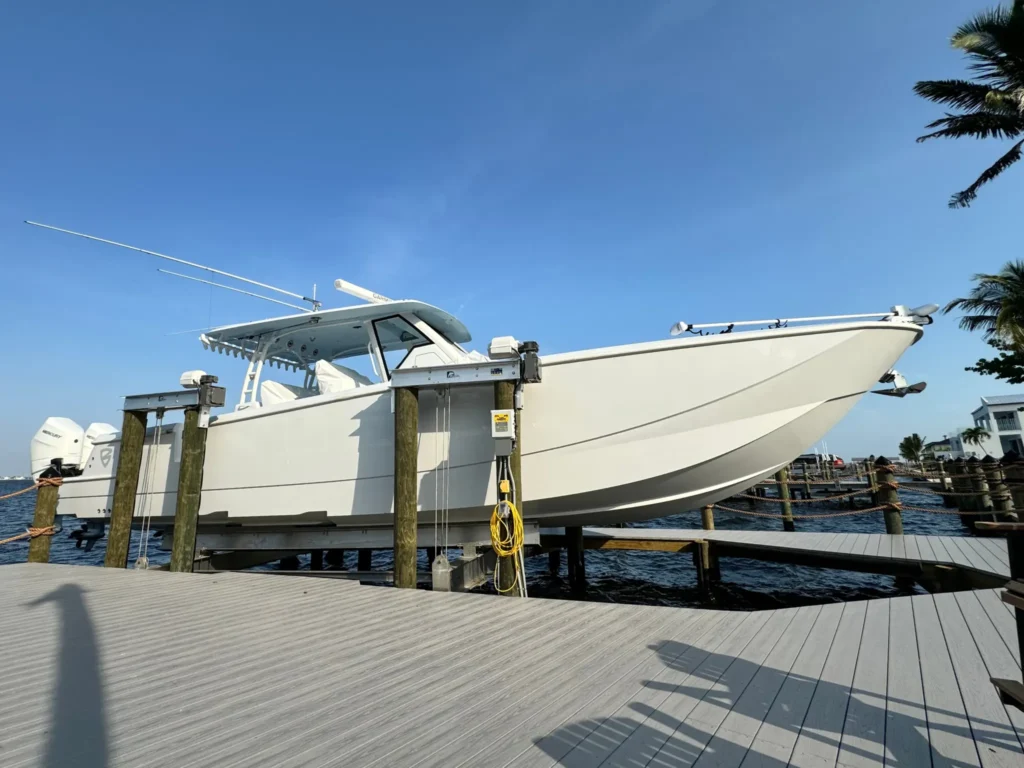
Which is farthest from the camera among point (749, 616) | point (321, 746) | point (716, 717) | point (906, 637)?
point (749, 616)

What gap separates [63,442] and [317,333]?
4618 millimetres

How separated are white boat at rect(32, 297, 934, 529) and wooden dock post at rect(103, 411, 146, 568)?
2.91 feet

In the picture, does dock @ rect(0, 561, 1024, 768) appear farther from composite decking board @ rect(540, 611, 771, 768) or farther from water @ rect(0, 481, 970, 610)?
water @ rect(0, 481, 970, 610)

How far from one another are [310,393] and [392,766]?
247 inches


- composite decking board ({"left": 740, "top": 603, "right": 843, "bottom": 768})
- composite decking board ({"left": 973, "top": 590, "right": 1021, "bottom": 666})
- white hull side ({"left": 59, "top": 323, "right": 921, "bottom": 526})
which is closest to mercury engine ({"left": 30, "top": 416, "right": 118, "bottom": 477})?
white hull side ({"left": 59, "top": 323, "right": 921, "bottom": 526})

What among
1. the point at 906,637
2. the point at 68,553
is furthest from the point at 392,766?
the point at 68,553

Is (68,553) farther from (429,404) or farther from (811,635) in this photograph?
(811,635)

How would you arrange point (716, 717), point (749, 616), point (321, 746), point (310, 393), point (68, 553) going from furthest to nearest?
point (68, 553)
point (310, 393)
point (749, 616)
point (716, 717)
point (321, 746)

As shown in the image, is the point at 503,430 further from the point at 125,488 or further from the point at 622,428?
the point at 125,488

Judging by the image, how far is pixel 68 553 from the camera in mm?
13570

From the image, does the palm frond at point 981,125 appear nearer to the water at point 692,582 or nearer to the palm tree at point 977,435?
the water at point 692,582

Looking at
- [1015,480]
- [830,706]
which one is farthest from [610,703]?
[1015,480]

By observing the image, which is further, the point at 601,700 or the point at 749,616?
the point at 749,616

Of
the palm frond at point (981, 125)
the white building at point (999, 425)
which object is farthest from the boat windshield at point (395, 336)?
the white building at point (999, 425)
